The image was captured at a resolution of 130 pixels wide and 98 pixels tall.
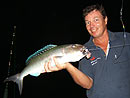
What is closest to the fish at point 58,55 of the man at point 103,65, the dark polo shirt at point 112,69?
the man at point 103,65

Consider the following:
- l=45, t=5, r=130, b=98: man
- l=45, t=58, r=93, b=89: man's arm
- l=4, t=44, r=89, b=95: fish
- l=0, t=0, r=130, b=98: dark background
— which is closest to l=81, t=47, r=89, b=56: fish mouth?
l=4, t=44, r=89, b=95: fish

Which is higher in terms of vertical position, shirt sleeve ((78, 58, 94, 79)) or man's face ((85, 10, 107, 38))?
man's face ((85, 10, 107, 38))

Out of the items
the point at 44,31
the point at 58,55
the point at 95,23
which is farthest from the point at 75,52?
the point at 44,31

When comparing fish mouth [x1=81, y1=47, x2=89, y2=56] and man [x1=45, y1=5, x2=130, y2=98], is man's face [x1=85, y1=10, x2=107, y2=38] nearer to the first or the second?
man [x1=45, y1=5, x2=130, y2=98]

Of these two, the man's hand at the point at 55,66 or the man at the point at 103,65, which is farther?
the man's hand at the point at 55,66

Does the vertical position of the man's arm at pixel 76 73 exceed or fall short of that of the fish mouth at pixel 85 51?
it falls short

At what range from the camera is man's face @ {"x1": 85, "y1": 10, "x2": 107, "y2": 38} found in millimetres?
2787

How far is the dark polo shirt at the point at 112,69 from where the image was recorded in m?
2.46

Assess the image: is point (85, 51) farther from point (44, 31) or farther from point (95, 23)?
point (44, 31)

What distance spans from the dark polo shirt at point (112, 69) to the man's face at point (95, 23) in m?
0.32

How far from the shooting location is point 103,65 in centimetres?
262

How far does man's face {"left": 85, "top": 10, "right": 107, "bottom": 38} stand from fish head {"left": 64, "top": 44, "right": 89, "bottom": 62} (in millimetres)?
488

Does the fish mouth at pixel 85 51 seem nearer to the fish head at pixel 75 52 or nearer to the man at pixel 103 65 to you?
the fish head at pixel 75 52

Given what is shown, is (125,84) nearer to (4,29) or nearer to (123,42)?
(123,42)
